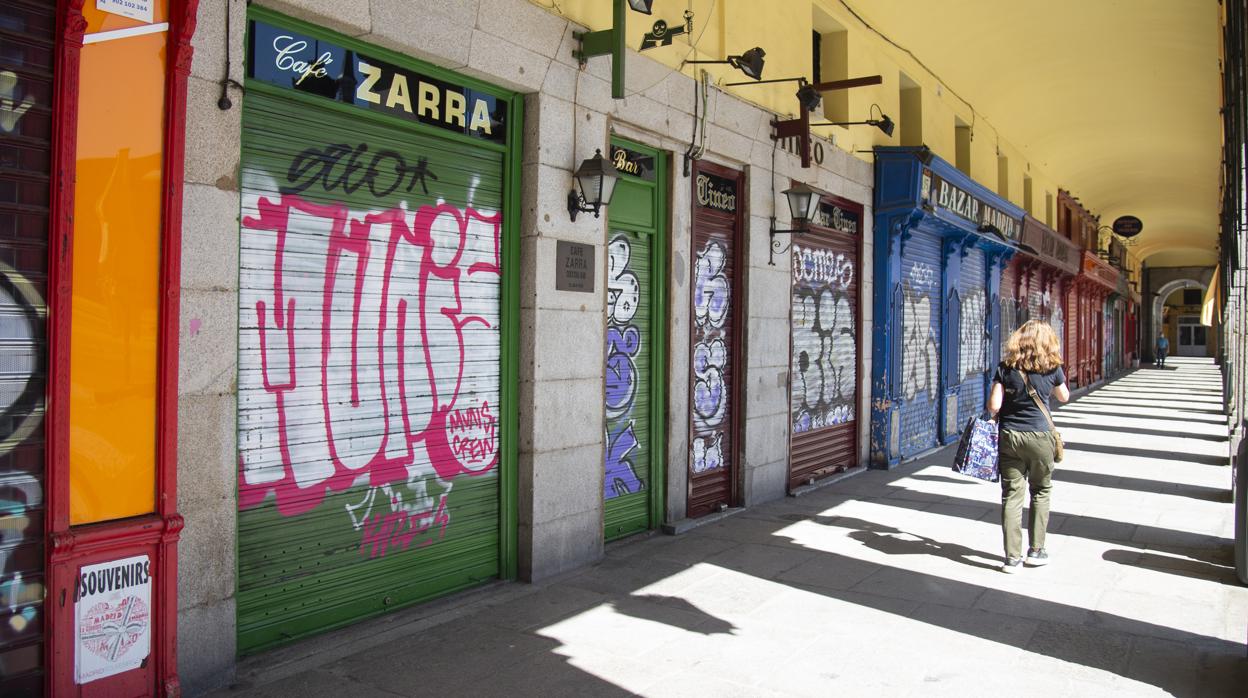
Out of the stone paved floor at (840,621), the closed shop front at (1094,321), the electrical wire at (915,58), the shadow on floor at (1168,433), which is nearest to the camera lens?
the stone paved floor at (840,621)

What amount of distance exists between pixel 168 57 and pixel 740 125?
5.46 m

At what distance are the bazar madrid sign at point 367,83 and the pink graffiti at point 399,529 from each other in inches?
92.2

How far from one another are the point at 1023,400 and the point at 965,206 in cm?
811

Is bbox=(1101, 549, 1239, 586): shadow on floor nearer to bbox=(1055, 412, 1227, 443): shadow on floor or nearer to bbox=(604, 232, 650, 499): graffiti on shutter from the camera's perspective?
bbox=(604, 232, 650, 499): graffiti on shutter

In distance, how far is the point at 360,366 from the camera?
16.3 ft

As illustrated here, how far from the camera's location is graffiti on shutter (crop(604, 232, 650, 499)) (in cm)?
689

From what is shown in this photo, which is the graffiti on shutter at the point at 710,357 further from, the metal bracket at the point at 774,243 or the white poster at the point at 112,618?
the white poster at the point at 112,618

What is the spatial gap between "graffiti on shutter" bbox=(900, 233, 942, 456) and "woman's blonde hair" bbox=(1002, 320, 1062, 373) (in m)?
5.49

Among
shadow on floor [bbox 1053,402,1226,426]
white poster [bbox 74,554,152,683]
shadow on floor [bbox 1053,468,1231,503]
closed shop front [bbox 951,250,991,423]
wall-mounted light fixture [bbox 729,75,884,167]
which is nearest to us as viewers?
white poster [bbox 74,554,152,683]

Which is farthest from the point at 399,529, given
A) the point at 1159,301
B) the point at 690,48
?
→ the point at 1159,301

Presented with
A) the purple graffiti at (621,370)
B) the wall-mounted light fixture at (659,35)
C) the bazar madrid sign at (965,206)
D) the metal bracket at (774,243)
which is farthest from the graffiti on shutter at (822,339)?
the wall-mounted light fixture at (659,35)

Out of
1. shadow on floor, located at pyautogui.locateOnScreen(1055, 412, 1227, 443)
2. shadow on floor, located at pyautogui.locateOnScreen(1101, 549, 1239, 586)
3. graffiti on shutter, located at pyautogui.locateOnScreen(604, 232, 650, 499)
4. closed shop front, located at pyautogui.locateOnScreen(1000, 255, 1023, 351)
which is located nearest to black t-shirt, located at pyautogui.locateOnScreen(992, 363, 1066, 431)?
shadow on floor, located at pyautogui.locateOnScreen(1101, 549, 1239, 586)

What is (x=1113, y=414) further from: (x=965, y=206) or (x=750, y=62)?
(x=750, y=62)

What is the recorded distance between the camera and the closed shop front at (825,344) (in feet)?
31.2
